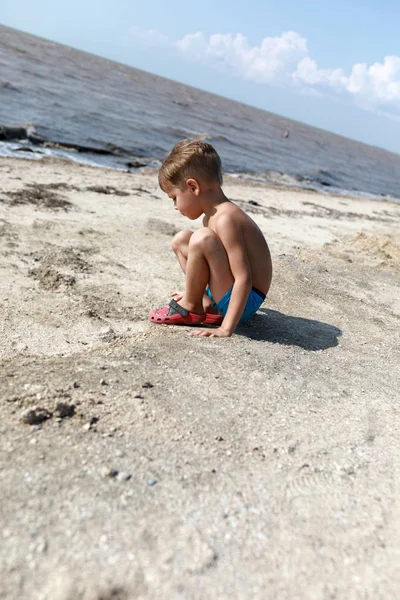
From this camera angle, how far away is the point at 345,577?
1.52m

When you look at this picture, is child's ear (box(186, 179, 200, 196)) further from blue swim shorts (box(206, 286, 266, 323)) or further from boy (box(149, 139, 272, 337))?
blue swim shorts (box(206, 286, 266, 323))

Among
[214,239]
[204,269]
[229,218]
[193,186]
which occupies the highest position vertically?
[193,186]

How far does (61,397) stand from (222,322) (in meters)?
1.30

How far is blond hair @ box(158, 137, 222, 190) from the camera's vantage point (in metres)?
2.89

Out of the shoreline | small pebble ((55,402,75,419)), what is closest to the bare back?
small pebble ((55,402,75,419))

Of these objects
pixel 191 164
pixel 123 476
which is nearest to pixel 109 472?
pixel 123 476

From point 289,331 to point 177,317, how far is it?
781 mm

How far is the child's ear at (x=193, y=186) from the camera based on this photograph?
115 inches

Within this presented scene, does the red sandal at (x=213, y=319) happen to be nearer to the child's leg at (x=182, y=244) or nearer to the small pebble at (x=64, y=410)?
the child's leg at (x=182, y=244)

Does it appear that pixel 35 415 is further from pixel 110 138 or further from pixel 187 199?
→ pixel 110 138

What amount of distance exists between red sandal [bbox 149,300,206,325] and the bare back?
1.38ft

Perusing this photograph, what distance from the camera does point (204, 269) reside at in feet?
10.0

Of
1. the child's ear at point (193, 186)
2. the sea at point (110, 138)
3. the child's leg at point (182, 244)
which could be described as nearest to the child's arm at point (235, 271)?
the child's ear at point (193, 186)

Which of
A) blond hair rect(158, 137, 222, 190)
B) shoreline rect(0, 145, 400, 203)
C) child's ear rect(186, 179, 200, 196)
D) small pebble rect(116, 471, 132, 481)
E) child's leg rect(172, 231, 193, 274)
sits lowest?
shoreline rect(0, 145, 400, 203)
